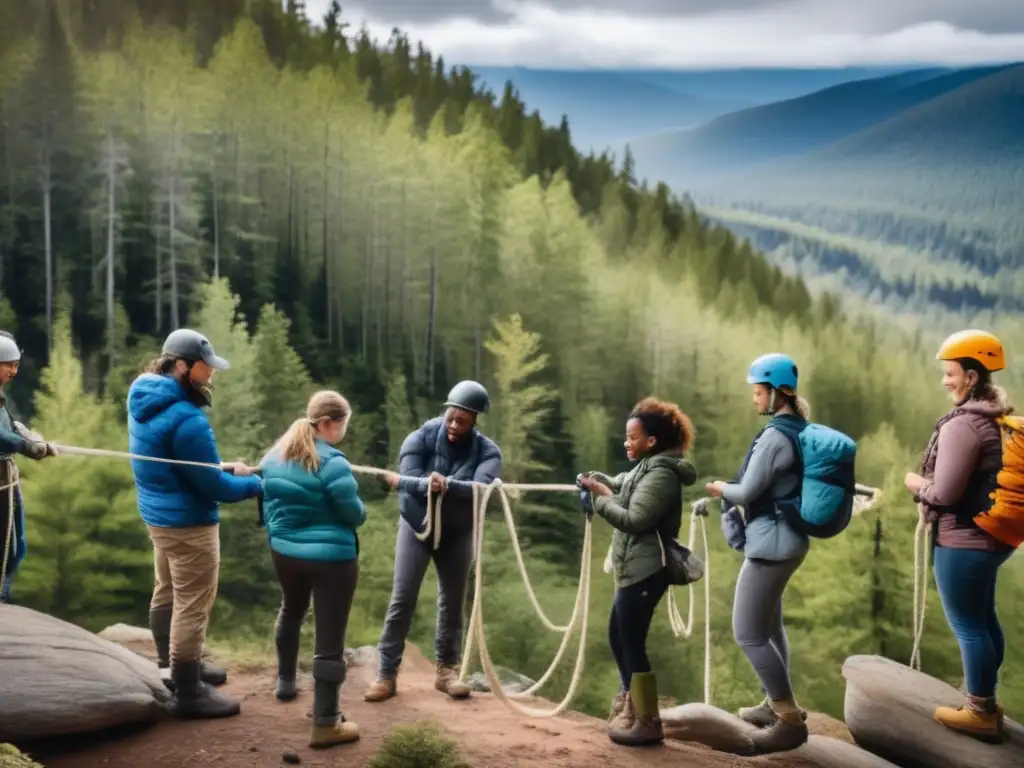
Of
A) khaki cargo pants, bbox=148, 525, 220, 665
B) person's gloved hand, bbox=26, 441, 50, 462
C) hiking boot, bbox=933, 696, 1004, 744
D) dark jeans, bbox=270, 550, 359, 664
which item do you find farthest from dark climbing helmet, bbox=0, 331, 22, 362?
hiking boot, bbox=933, 696, 1004, 744

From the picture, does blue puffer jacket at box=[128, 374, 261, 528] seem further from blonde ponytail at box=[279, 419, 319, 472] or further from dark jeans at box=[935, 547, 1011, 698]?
dark jeans at box=[935, 547, 1011, 698]

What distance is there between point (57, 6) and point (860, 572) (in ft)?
41.7

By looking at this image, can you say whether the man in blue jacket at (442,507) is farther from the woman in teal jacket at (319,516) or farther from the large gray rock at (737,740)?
the large gray rock at (737,740)

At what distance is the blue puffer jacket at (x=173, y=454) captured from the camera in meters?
4.08

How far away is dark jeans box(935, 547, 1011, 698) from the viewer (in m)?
4.11

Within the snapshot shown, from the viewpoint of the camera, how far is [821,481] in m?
4.00

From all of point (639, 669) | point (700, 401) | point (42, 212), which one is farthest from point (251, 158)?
point (639, 669)

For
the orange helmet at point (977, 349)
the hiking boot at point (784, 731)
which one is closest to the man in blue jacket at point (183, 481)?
the hiking boot at point (784, 731)

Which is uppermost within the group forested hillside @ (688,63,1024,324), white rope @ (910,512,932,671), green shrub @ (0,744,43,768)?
forested hillside @ (688,63,1024,324)

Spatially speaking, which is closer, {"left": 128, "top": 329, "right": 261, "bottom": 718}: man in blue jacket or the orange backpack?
the orange backpack

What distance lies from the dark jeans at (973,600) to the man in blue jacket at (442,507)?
204 centimetres

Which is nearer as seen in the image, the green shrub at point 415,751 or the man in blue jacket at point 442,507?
the green shrub at point 415,751

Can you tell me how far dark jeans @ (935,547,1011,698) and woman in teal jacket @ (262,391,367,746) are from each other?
2.50 m

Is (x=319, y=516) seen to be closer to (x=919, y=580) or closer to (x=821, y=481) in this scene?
(x=821, y=481)
